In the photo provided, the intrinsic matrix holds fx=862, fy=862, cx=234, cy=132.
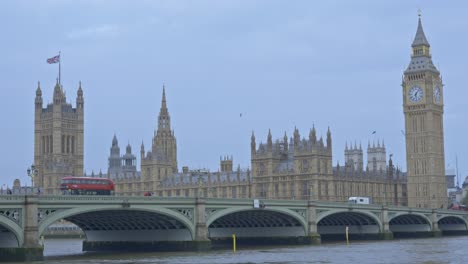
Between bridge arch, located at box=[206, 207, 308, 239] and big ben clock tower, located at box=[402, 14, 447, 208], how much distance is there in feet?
193

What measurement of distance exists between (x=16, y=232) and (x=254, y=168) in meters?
86.9

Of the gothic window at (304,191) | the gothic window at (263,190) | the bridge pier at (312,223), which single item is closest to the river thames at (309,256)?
the bridge pier at (312,223)

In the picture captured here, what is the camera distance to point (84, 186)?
304 ft

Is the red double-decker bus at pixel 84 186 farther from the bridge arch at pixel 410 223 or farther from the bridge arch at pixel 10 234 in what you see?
the bridge arch at pixel 410 223

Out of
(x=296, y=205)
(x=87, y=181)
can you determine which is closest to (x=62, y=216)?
(x=87, y=181)

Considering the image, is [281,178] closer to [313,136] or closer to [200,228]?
[313,136]

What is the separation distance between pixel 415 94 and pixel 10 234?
335ft

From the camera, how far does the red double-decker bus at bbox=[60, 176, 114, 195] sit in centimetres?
9094

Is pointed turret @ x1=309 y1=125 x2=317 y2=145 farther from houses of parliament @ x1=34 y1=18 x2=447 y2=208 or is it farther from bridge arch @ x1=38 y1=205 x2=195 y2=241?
bridge arch @ x1=38 y1=205 x2=195 y2=241

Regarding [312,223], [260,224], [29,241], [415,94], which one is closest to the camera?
[29,241]

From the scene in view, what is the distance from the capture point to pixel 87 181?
307 feet

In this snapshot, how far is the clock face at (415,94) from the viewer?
15475 centimetres

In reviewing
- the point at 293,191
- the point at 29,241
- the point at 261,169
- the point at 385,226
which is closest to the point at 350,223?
the point at 385,226

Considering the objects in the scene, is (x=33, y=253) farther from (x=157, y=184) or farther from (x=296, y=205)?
(x=157, y=184)
